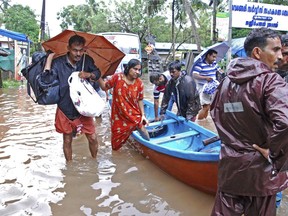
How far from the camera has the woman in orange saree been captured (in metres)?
4.43

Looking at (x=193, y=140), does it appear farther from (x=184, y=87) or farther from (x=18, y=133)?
(x=18, y=133)

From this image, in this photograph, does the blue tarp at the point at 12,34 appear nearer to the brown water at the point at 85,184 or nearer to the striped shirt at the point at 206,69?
the brown water at the point at 85,184

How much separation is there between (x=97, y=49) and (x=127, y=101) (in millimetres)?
827

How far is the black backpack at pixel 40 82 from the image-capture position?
3.80 meters

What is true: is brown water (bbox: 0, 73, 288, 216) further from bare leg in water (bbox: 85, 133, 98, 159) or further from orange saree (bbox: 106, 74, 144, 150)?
orange saree (bbox: 106, 74, 144, 150)

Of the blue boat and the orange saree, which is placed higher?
the orange saree

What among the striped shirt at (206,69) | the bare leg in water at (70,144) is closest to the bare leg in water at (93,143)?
the bare leg in water at (70,144)

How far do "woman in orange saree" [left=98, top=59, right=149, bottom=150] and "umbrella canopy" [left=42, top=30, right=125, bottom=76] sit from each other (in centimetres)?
18

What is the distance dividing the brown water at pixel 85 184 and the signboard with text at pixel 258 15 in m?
6.66

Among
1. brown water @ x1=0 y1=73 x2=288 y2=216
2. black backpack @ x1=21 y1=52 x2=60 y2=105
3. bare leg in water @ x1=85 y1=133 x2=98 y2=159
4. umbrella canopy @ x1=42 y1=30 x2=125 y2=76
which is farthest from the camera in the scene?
bare leg in water @ x1=85 y1=133 x2=98 y2=159

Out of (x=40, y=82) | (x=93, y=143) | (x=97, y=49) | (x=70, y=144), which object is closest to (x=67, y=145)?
(x=70, y=144)

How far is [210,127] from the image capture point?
23.2ft

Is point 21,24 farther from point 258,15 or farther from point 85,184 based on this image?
point 85,184

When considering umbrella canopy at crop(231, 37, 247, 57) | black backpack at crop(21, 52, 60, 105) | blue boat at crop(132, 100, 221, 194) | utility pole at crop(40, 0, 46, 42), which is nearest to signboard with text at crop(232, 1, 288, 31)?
umbrella canopy at crop(231, 37, 247, 57)
